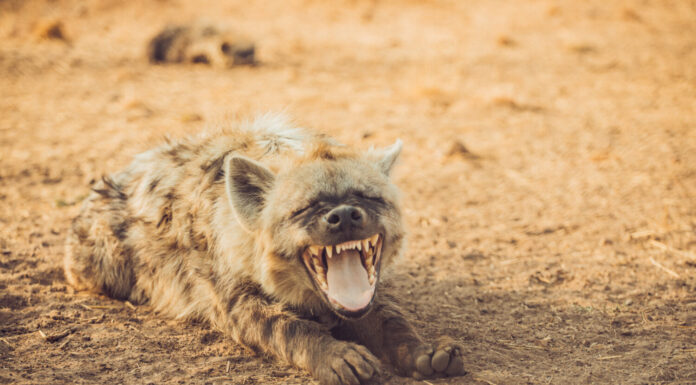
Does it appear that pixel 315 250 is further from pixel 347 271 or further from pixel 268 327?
pixel 268 327

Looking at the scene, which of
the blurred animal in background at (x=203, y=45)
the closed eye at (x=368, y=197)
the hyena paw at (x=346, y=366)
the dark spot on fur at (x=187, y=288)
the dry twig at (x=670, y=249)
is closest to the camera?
the hyena paw at (x=346, y=366)

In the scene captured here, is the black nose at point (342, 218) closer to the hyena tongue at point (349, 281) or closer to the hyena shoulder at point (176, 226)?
the hyena tongue at point (349, 281)

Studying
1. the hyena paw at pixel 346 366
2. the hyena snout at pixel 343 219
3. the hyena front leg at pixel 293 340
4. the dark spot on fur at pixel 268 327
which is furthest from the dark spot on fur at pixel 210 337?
the hyena snout at pixel 343 219

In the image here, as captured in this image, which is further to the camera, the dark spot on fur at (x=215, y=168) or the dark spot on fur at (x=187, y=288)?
the dark spot on fur at (x=187, y=288)

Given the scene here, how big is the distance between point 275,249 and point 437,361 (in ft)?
2.50

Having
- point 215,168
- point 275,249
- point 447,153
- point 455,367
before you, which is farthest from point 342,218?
point 447,153

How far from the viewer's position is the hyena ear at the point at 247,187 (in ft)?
8.30

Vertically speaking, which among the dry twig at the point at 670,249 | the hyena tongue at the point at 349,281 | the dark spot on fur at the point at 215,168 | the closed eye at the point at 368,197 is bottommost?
the dry twig at the point at 670,249

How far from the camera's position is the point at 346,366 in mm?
2297

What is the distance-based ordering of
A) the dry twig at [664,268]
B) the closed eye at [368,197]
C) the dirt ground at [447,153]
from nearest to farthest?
the closed eye at [368,197], the dirt ground at [447,153], the dry twig at [664,268]

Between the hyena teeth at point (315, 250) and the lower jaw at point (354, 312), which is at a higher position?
the hyena teeth at point (315, 250)

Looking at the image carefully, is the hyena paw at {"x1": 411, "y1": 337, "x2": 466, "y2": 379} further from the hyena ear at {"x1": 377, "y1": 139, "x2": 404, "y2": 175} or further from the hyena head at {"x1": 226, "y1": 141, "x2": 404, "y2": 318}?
the hyena ear at {"x1": 377, "y1": 139, "x2": 404, "y2": 175}

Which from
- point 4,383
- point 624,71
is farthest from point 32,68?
point 624,71

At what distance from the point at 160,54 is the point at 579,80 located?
17.1 feet
